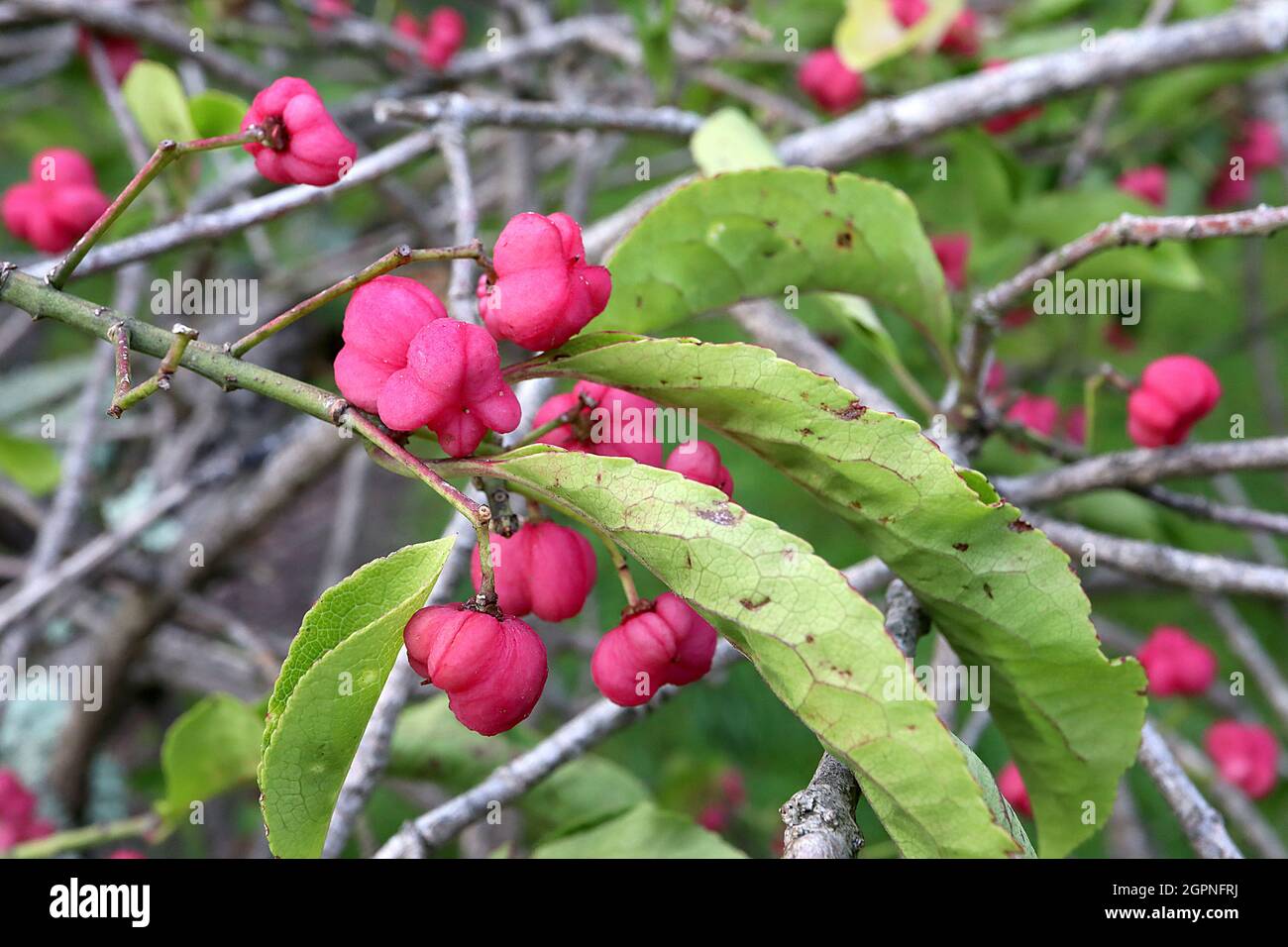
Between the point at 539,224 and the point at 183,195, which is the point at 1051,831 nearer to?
the point at 539,224

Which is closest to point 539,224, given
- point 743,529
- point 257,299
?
point 743,529

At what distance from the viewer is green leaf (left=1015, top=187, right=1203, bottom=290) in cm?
154

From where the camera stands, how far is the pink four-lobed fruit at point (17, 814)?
1865mm

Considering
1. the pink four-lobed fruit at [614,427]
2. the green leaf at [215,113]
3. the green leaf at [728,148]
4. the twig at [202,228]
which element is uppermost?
the green leaf at [215,113]

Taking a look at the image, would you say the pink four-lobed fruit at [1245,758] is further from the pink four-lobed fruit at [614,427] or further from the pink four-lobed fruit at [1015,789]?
the pink four-lobed fruit at [614,427]

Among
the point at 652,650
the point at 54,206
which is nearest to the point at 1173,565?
the point at 652,650

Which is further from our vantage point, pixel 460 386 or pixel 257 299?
pixel 257 299

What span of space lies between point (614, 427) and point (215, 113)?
37.0 inches

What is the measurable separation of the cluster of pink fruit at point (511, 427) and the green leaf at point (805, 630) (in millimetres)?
73

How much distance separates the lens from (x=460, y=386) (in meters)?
0.72

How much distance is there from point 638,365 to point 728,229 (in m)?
0.35

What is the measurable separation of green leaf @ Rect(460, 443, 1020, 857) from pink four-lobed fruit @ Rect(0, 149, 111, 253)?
1.34 meters

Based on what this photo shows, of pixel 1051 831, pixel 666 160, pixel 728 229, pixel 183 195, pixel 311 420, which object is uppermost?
pixel 666 160

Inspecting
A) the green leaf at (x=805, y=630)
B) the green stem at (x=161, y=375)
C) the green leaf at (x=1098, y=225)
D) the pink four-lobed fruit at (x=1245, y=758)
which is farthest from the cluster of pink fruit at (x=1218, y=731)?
the green stem at (x=161, y=375)
